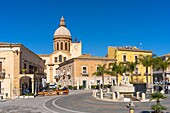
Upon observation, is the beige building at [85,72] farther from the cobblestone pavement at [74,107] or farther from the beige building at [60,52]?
the cobblestone pavement at [74,107]

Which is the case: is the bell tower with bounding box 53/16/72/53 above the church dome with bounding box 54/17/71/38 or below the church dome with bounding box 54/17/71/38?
below

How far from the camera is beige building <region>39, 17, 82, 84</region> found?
240ft

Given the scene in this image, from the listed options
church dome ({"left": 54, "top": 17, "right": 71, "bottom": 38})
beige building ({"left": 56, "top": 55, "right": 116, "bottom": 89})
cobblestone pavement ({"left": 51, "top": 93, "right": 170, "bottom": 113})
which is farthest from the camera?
church dome ({"left": 54, "top": 17, "right": 71, "bottom": 38})

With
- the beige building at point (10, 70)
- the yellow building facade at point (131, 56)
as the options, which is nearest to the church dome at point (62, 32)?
the yellow building facade at point (131, 56)

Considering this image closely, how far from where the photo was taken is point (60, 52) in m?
73.2

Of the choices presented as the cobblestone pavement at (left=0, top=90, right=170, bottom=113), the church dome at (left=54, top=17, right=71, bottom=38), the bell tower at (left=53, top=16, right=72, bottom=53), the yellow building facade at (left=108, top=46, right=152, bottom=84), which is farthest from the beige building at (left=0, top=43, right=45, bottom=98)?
the church dome at (left=54, top=17, right=71, bottom=38)

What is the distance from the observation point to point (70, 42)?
76.7 m

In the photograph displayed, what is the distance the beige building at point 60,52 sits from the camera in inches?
2881

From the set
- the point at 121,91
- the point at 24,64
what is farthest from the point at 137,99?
the point at 24,64

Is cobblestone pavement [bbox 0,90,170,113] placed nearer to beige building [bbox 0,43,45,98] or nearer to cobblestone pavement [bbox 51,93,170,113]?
cobblestone pavement [bbox 51,93,170,113]

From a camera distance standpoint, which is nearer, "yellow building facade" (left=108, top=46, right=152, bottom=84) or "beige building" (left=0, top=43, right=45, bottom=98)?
"beige building" (left=0, top=43, right=45, bottom=98)

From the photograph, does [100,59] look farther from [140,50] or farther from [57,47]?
[57,47]

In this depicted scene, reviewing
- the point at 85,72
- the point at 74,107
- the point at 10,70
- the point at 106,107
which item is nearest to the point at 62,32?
the point at 85,72

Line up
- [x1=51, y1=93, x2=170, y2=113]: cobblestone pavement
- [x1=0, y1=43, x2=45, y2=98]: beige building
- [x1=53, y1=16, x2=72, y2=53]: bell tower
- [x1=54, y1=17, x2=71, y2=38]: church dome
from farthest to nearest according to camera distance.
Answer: [x1=54, y1=17, x2=71, y2=38]: church dome → [x1=53, y1=16, x2=72, y2=53]: bell tower → [x1=0, y1=43, x2=45, y2=98]: beige building → [x1=51, y1=93, x2=170, y2=113]: cobblestone pavement
